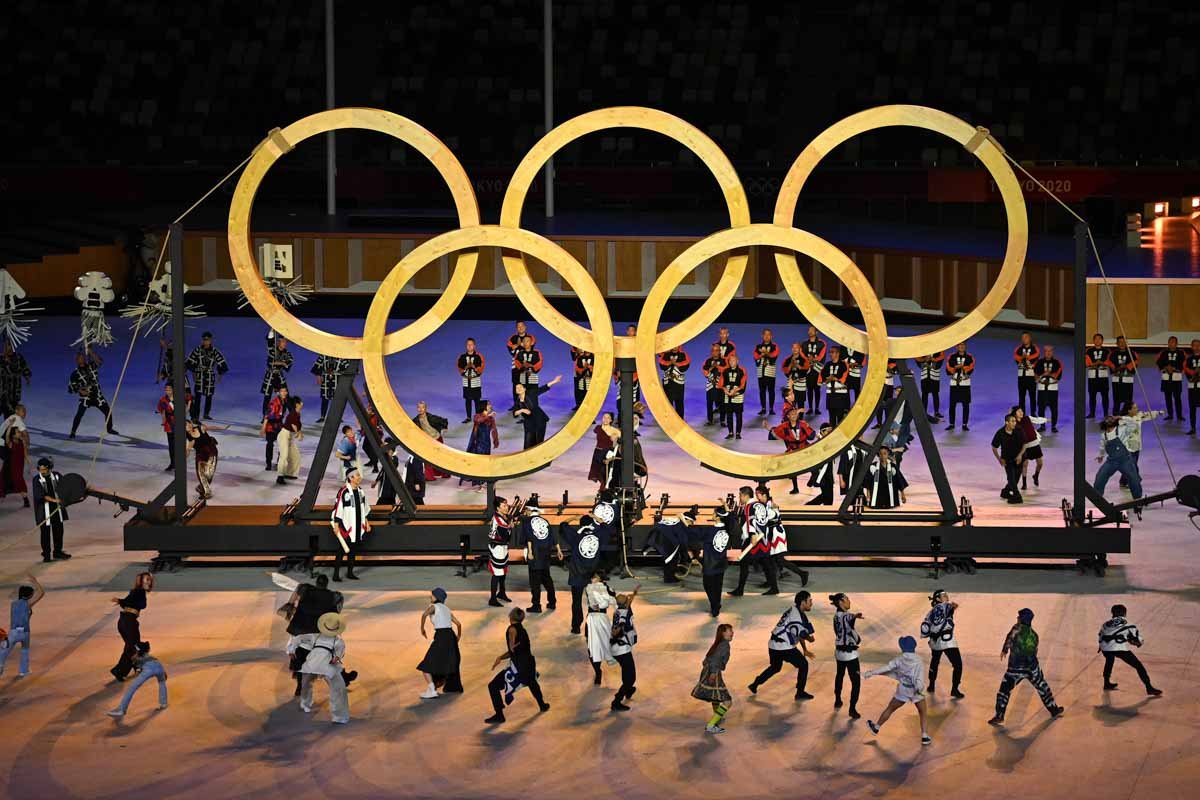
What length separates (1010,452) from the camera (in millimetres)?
30625

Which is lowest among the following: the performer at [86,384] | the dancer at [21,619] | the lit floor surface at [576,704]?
the lit floor surface at [576,704]

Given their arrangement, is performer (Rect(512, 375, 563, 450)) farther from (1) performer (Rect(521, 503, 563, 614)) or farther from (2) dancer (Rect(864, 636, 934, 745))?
(2) dancer (Rect(864, 636, 934, 745))

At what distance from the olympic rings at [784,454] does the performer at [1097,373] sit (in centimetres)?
1001

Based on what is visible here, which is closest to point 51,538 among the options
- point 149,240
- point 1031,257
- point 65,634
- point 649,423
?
point 65,634

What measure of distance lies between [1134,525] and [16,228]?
3007cm

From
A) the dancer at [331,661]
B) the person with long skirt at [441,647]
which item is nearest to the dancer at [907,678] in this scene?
the person with long skirt at [441,647]

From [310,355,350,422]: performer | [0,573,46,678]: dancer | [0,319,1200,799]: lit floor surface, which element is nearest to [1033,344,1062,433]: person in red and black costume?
[0,319,1200,799]: lit floor surface

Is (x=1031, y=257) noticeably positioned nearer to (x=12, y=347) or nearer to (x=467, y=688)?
(x=12, y=347)

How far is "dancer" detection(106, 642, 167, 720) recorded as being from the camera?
22266mm

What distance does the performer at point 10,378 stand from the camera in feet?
114

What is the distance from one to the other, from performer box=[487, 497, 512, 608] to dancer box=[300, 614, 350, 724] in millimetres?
3955

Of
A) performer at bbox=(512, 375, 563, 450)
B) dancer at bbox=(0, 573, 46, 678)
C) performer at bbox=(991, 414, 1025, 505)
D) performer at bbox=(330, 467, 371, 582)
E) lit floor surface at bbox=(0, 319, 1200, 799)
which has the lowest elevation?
lit floor surface at bbox=(0, 319, 1200, 799)

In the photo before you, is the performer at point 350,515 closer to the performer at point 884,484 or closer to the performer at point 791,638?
the performer at point 791,638

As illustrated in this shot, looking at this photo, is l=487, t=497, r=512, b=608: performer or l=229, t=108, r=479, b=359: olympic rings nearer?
l=487, t=497, r=512, b=608: performer
